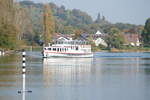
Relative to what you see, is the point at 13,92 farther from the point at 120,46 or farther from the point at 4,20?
the point at 120,46

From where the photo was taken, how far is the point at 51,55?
76938mm

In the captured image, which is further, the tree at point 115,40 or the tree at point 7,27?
the tree at point 115,40

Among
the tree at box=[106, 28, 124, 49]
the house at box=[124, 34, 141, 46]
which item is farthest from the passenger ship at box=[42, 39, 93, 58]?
the house at box=[124, 34, 141, 46]

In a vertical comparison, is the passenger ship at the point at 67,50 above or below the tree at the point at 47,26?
below

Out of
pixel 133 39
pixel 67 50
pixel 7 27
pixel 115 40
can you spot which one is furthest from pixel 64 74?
pixel 133 39

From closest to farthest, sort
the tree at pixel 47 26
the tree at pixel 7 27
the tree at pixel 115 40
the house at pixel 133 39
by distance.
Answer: the tree at pixel 7 27 < the tree at pixel 47 26 < the tree at pixel 115 40 < the house at pixel 133 39

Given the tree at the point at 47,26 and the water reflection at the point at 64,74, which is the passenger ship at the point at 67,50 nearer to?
the tree at the point at 47,26

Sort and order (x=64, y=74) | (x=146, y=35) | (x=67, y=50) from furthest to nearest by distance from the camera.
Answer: (x=146, y=35)
(x=67, y=50)
(x=64, y=74)

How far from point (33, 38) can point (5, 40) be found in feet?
175

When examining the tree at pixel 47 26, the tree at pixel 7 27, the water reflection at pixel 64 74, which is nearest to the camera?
the water reflection at pixel 64 74

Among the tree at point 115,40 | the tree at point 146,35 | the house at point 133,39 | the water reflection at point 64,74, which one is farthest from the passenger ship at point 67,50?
the house at point 133,39

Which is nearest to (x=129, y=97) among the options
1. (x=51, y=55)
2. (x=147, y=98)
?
(x=147, y=98)

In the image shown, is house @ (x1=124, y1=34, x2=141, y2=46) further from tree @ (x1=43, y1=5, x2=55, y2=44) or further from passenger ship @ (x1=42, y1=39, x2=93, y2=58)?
passenger ship @ (x1=42, y1=39, x2=93, y2=58)

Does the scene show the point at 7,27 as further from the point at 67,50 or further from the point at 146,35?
the point at 146,35
